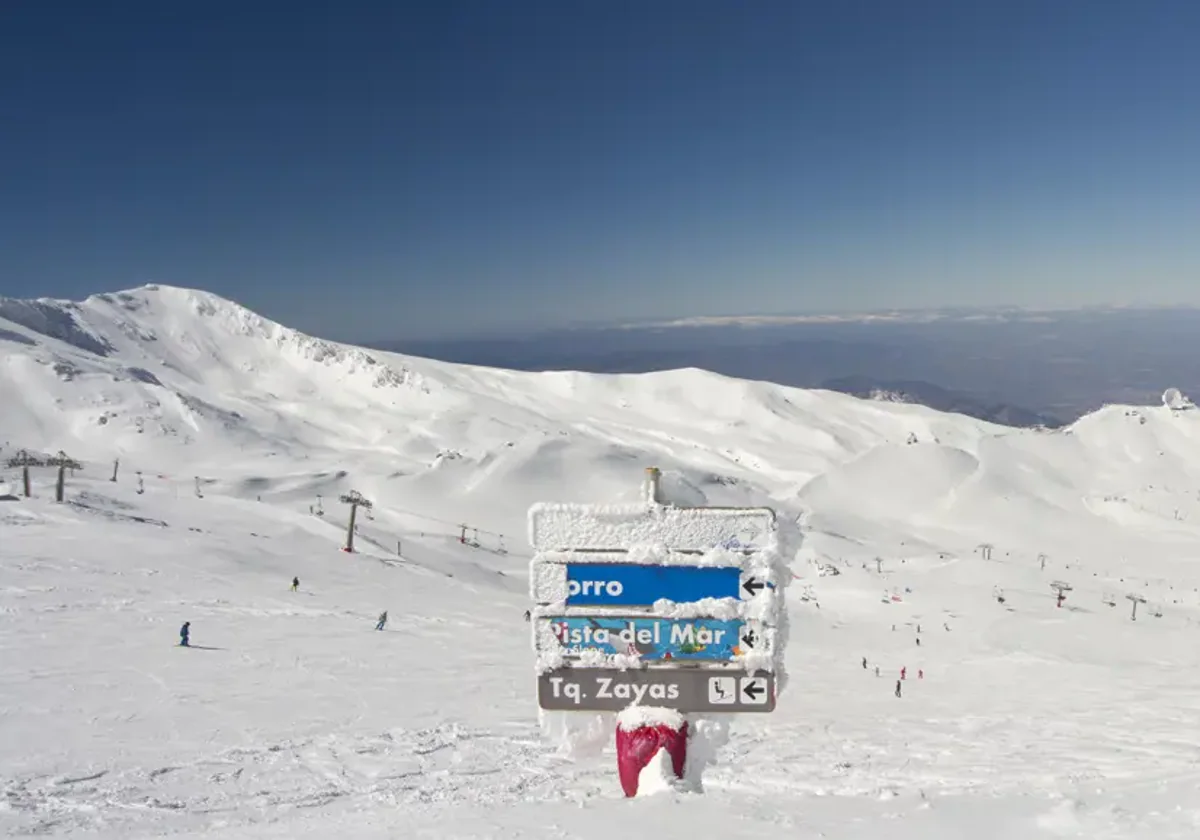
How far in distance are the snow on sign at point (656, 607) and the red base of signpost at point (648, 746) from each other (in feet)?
0.69

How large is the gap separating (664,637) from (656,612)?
234 millimetres

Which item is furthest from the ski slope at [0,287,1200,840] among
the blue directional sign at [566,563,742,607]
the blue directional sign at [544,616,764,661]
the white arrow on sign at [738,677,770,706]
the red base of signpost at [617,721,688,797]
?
the white arrow on sign at [738,677,770,706]

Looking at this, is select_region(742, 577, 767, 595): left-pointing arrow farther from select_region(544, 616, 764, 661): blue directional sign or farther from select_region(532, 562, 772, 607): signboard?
select_region(544, 616, 764, 661): blue directional sign

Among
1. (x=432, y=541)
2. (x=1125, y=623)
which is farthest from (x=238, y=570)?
(x=1125, y=623)

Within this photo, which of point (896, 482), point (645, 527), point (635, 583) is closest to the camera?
point (645, 527)

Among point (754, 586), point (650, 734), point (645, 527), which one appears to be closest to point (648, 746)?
point (650, 734)

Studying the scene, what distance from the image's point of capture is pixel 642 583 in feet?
19.6

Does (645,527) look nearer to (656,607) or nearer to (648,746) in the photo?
(656,607)

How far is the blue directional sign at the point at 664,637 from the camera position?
6035mm

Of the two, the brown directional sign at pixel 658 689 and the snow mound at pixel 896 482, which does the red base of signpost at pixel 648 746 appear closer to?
the brown directional sign at pixel 658 689

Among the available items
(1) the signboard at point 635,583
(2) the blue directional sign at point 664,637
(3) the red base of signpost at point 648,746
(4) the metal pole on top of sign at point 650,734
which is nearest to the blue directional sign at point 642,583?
(1) the signboard at point 635,583

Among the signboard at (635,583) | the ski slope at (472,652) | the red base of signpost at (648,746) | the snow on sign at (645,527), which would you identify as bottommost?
the ski slope at (472,652)

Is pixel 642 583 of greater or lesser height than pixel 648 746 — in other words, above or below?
above

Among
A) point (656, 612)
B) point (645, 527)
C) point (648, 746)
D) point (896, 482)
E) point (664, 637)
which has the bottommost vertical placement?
point (896, 482)
